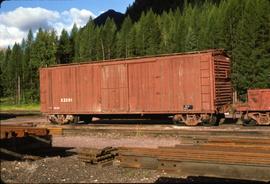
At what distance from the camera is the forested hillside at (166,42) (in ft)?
171

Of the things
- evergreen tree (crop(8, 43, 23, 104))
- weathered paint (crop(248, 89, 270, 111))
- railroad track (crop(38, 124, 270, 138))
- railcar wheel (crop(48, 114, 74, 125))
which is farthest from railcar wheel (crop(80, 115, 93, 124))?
evergreen tree (crop(8, 43, 23, 104))

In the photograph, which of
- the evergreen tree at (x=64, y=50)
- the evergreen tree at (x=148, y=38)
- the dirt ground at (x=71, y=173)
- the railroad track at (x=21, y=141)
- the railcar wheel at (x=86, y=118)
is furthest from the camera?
the evergreen tree at (x=64, y=50)

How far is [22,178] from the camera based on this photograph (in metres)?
10.2

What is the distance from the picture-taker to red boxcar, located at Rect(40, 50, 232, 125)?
21969mm

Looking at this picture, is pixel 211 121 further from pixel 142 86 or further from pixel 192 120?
pixel 142 86

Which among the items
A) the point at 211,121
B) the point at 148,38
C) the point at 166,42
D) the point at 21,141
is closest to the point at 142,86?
the point at 211,121

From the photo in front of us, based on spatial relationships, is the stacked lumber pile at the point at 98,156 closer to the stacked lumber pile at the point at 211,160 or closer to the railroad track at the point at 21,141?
the railroad track at the point at 21,141

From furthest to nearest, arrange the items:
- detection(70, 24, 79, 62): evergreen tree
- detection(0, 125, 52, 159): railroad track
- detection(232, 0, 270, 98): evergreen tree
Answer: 1. detection(70, 24, 79, 62): evergreen tree
2. detection(232, 0, 270, 98): evergreen tree
3. detection(0, 125, 52, 159): railroad track

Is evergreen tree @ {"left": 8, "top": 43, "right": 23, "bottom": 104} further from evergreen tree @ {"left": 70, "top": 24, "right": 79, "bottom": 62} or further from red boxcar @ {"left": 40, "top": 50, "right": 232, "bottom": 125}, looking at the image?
red boxcar @ {"left": 40, "top": 50, "right": 232, "bottom": 125}

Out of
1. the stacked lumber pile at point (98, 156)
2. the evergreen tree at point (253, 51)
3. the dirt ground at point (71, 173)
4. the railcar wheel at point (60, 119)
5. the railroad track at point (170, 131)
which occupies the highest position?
the evergreen tree at point (253, 51)

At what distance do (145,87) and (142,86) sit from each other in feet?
0.58

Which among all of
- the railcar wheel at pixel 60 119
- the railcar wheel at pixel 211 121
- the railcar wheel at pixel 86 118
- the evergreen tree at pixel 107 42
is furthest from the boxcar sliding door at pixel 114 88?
the evergreen tree at pixel 107 42

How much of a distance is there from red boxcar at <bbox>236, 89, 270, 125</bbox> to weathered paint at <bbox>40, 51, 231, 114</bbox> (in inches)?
52.4

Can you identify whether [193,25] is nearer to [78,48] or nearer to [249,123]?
[78,48]
